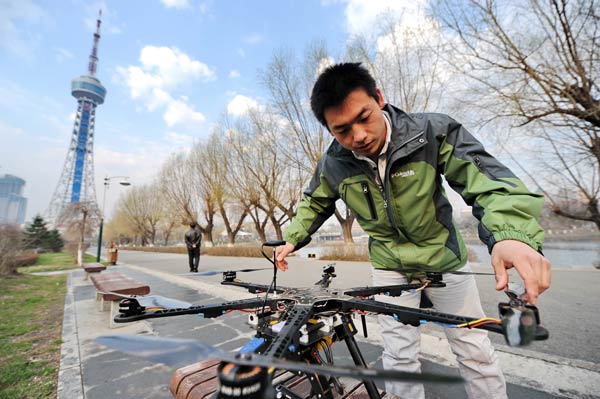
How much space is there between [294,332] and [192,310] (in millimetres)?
427

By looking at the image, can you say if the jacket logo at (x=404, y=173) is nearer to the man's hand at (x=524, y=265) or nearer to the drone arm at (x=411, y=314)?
the man's hand at (x=524, y=265)

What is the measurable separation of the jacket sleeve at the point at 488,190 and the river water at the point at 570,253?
6.83 meters

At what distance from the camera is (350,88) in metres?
1.32

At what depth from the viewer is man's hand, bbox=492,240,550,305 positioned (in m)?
0.73

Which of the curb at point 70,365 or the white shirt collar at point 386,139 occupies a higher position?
the white shirt collar at point 386,139

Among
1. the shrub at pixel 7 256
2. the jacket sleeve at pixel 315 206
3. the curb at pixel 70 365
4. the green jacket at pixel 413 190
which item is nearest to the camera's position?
the green jacket at pixel 413 190

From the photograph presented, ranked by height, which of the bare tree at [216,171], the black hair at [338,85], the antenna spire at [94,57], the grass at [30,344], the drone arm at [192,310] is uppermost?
the antenna spire at [94,57]

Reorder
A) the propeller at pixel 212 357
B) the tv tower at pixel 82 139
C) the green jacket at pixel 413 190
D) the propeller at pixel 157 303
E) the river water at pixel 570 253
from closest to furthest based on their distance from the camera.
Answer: the propeller at pixel 212 357 < the propeller at pixel 157 303 < the green jacket at pixel 413 190 < the river water at pixel 570 253 < the tv tower at pixel 82 139

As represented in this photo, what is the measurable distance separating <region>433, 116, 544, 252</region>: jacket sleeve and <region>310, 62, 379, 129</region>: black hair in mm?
445

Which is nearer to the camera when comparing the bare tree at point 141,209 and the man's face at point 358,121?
the man's face at point 358,121

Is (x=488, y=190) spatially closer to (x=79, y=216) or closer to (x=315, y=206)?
(x=315, y=206)

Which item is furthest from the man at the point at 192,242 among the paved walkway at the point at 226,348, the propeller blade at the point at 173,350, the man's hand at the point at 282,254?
the propeller blade at the point at 173,350

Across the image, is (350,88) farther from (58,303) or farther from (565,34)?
(565,34)

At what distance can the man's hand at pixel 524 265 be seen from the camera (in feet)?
2.41
